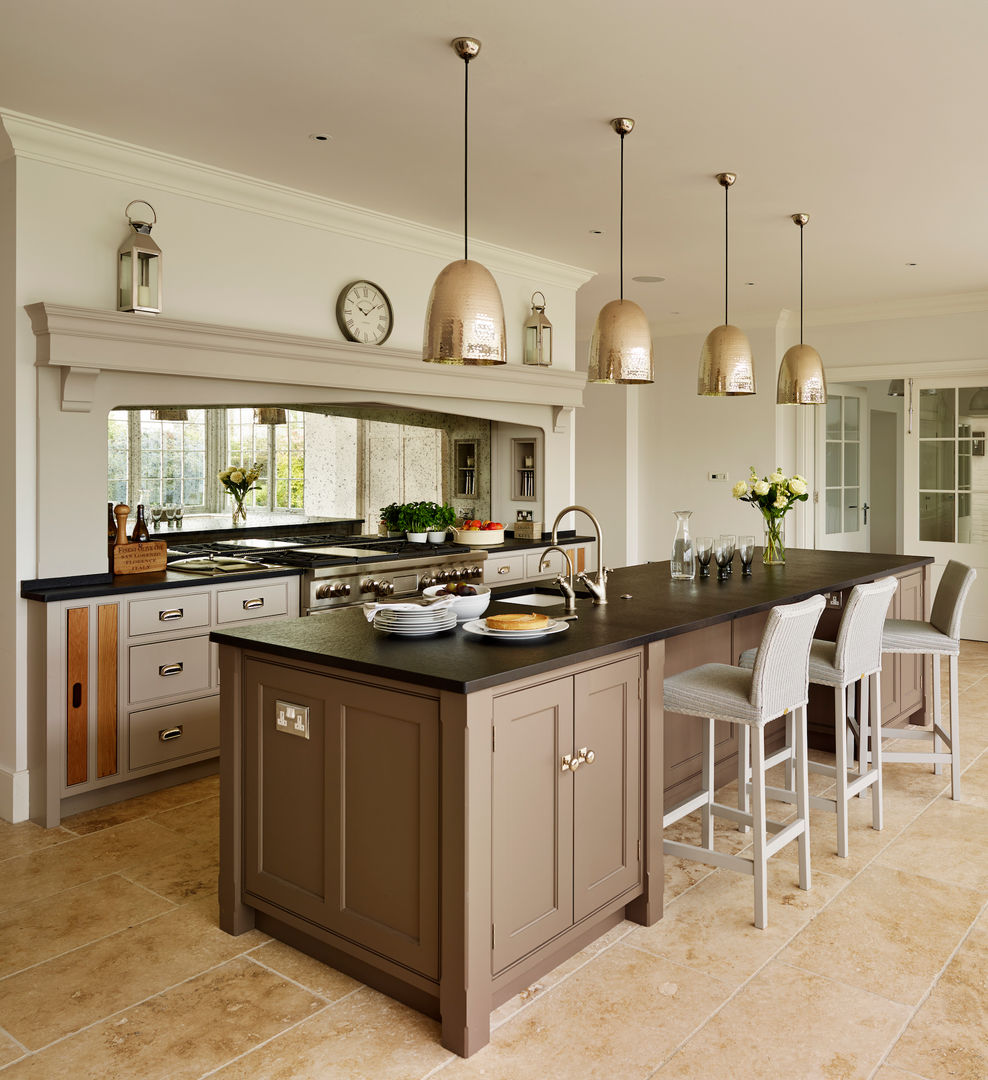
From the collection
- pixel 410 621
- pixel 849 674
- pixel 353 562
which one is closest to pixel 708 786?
pixel 849 674

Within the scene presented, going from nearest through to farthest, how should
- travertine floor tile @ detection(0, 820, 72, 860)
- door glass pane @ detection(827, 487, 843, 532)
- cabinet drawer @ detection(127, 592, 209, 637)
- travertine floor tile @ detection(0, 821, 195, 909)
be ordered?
travertine floor tile @ detection(0, 821, 195, 909)
travertine floor tile @ detection(0, 820, 72, 860)
cabinet drawer @ detection(127, 592, 209, 637)
door glass pane @ detection(827, 487, 843, 532)

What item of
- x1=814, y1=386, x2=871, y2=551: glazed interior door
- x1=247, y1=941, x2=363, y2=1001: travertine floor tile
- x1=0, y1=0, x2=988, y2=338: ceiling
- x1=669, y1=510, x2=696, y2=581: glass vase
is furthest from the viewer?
x1=814, y1=386, x2=871, y2=551: glazed interior door

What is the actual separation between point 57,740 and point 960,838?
351 cm

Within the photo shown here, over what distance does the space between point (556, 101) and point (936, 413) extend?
213 inches

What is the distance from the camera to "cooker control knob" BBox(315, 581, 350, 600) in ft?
14.8

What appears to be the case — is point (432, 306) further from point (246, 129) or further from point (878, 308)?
point (878, 308)

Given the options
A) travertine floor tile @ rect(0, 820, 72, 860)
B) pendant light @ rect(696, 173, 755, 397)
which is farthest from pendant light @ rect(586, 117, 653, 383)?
travertine floor tile @ rect(0, 820, 72, 860)

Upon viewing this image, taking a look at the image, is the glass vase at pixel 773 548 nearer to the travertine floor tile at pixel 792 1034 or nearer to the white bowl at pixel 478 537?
the white bowl at pixel 478 537

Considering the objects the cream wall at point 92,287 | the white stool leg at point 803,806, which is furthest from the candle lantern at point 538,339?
the white stool leg at point 803,806

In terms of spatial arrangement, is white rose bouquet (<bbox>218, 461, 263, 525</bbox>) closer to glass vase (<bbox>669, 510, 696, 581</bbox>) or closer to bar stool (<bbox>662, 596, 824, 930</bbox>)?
glass vase (<bbox>669, 510, 696, 581</bbox>)

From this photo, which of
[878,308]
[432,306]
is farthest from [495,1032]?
[878,308]

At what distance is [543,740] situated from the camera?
238 centimetres

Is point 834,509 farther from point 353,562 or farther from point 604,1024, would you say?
point 604,1024

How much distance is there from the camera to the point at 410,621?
2.69m
